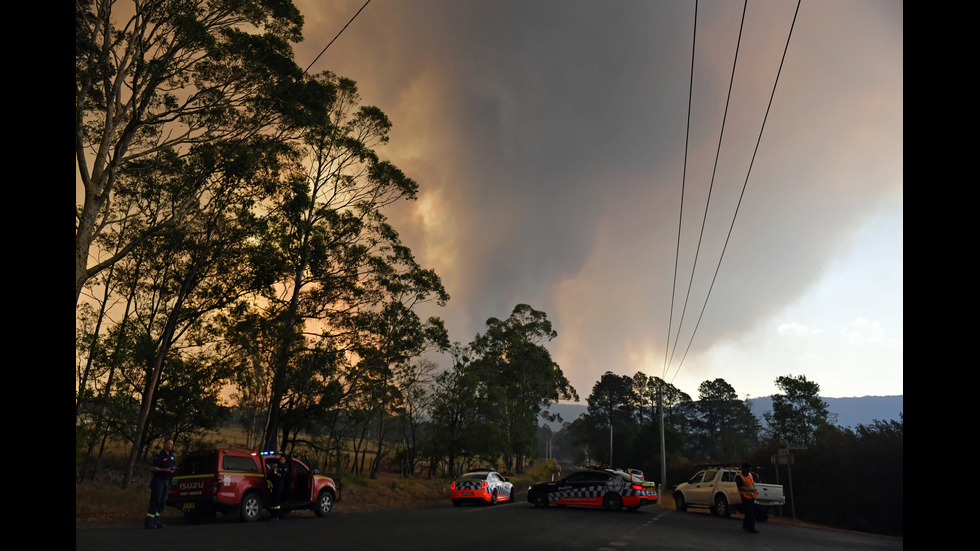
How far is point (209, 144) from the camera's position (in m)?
16.4

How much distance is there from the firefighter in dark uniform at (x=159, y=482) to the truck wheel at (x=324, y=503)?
426cm

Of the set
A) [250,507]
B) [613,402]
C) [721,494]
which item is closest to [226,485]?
[250,507]

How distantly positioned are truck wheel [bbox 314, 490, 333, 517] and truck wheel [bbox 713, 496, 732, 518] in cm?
1441

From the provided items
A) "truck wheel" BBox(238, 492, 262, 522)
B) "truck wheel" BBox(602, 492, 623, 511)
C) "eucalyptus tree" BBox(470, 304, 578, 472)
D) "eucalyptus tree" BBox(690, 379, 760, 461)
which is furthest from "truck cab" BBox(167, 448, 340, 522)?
"eucalyptus tree" BBox(690, 379, 760, 461)

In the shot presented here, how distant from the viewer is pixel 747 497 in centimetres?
1401

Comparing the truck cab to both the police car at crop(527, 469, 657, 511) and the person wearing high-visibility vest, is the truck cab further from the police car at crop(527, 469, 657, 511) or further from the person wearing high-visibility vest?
the person wearing high-visibility vest

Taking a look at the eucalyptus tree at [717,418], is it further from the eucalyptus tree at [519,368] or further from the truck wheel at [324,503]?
the truck wheel at [324,503]

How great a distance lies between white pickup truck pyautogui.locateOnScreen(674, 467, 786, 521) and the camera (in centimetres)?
1894

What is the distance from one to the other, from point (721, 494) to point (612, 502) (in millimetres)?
4745

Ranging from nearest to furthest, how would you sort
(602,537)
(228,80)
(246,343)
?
(602,537), (228,80), (246,343)

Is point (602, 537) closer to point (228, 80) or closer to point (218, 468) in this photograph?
point (218, 468)

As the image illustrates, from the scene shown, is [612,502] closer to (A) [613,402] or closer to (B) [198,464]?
(B) [198,464]
